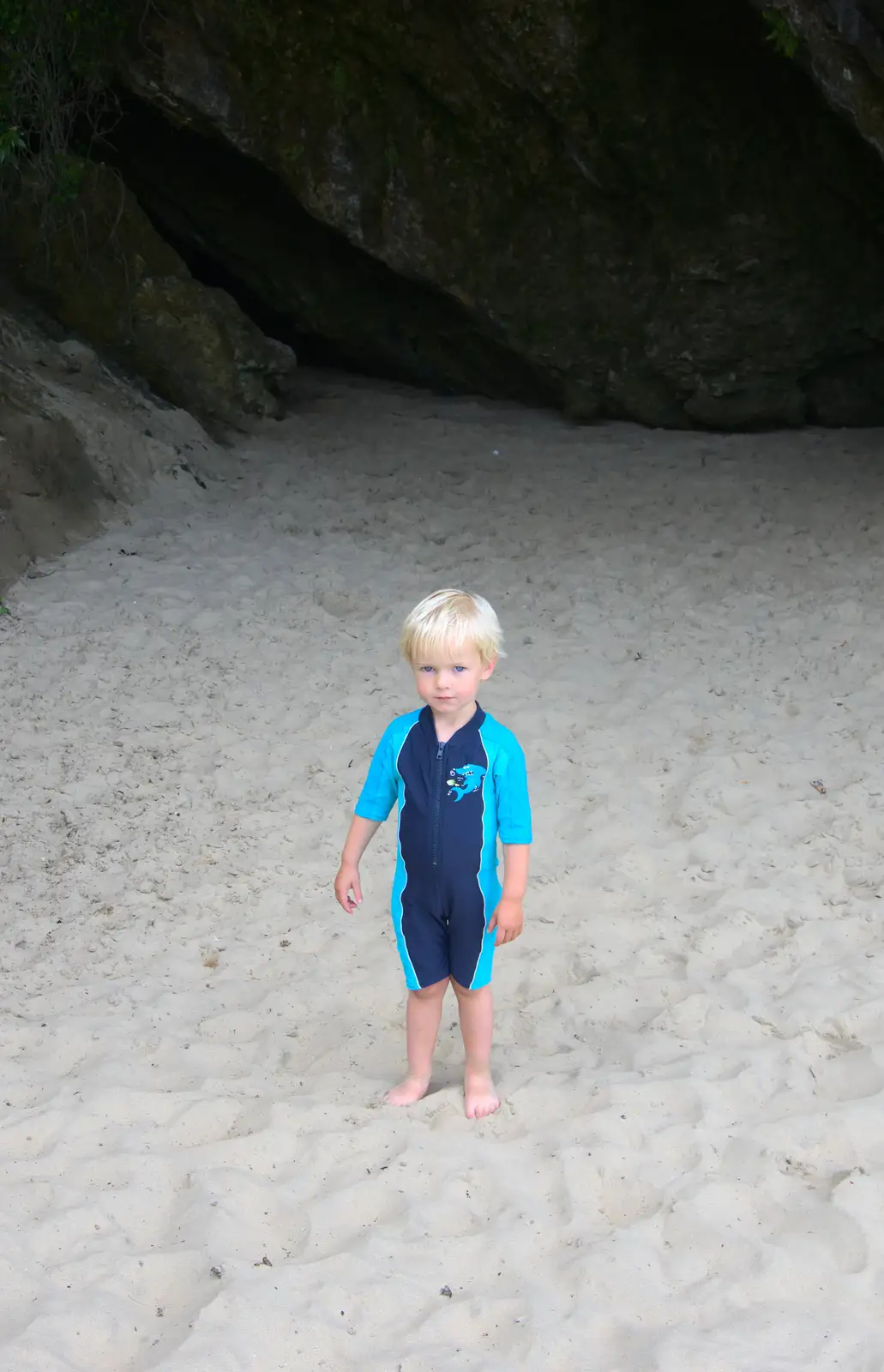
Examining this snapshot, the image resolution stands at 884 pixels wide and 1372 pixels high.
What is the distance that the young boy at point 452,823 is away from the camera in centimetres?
246

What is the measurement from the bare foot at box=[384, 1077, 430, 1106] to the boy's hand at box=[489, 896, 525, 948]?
0.49 meters

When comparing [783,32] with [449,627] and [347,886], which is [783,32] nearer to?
[449,627]

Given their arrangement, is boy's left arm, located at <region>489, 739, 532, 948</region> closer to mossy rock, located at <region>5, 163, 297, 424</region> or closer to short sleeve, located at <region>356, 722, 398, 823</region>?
short sleeve, located at <region>356, 722, 398, 823</region>

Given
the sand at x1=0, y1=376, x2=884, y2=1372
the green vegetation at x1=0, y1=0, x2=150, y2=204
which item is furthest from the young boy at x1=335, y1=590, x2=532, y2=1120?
the green vegetation at x1=0, y1=0, x2=150, y2=204

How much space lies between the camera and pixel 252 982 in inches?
129

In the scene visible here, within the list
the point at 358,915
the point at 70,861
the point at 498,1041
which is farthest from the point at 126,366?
the point at 498,1041

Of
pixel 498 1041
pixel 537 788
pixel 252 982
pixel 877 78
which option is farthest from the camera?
pixel 877 78

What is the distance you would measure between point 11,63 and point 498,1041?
19.5 ft

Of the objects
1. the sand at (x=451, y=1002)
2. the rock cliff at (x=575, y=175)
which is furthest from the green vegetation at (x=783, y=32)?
the sand at (x=451, y=1002)

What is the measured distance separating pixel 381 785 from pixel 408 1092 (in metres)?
0.74

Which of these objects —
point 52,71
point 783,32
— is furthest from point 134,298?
point 783,32

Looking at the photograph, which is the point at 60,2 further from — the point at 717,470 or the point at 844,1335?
the point at 844,1335

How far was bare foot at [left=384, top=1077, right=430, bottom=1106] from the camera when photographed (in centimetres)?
272

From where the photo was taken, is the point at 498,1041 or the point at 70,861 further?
the point at 70,861
